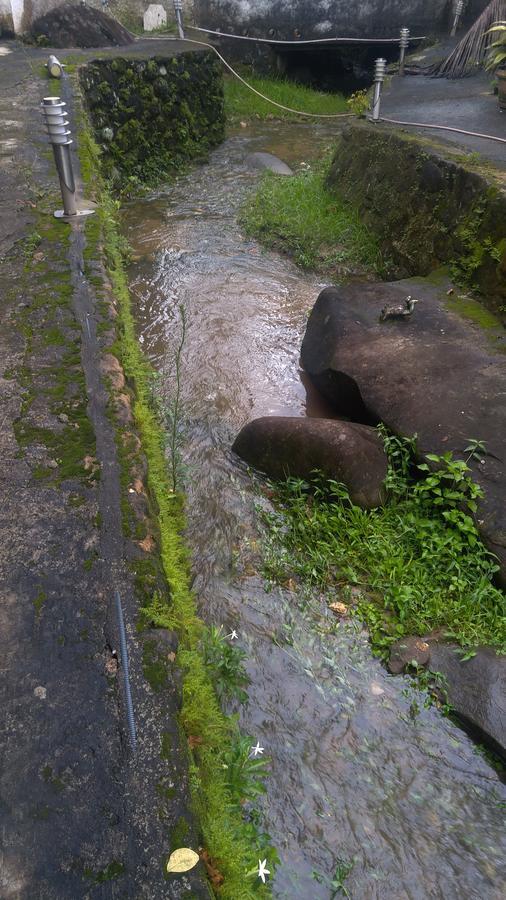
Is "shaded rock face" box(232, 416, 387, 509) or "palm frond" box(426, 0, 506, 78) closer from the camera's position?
"shaded rock face" box(232, 416, 387, 509)

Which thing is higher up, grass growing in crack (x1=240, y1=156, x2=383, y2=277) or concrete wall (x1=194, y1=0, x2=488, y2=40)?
concrete wall (x1=194, y1=0, x2=488, y2=40)

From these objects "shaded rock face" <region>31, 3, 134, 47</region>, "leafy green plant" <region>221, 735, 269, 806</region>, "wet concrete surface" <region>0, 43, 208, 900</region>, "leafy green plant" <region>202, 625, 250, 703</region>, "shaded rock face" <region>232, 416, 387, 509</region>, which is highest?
"shaded rock face" <region>31, 3, 134, 47</region>

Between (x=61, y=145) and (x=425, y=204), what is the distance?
353 centimetres

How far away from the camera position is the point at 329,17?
13.2m

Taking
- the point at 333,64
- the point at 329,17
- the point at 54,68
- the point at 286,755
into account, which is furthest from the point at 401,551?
the point at 333,64

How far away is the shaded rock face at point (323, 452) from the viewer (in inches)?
150

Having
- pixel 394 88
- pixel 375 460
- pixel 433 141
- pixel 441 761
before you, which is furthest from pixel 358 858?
pixel 394 88

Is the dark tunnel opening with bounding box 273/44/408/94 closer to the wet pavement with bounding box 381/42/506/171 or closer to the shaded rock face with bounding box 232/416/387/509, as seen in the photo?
the wet pavement with bounding box 381/42/506/171

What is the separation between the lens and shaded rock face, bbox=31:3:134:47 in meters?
10.3

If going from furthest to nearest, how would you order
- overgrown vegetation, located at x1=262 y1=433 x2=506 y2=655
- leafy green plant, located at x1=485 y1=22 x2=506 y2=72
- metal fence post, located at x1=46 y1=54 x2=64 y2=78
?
metal fence post, located at x1=46 y1=54 x2=64 y2=78 < leafy green plant, located at x1=485 y1=22 x2=506 y2=72 < overgrown vegetation, located at x1=262 y1=433 x2=506 y2=655

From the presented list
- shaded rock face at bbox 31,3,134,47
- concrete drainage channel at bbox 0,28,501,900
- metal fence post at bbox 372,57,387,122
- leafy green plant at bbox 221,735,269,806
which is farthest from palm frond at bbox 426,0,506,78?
leafy green plant at bbox 221,735,269,806

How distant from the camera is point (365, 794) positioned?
2.57 metres

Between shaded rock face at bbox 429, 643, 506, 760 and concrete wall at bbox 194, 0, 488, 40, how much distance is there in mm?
14161

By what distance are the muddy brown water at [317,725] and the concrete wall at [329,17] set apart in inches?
443
